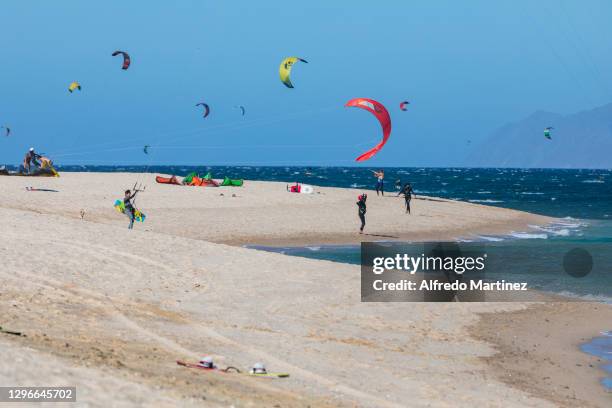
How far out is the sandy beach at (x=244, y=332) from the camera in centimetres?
919

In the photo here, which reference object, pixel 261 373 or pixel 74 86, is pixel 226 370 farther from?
pixel 74 86

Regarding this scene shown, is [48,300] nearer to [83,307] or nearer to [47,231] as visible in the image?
[83,307]

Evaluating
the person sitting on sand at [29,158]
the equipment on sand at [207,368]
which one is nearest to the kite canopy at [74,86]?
the person sitting on sand at [29,158]

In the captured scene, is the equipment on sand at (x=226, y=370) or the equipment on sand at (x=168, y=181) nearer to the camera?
the equipment on sand at (x=226, y=370)

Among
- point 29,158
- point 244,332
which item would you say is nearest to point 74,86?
point 29,158

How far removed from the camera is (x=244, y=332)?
42.8 ft

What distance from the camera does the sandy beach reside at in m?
9.19

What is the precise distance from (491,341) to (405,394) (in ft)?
15.2

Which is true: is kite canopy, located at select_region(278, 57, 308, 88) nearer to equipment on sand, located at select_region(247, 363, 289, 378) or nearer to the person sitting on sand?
the person sitting on sand

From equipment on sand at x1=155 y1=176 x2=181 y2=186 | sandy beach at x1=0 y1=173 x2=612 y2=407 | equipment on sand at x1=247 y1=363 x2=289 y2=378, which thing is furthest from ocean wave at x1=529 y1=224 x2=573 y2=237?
equipment on sand at x1=247 y1=363 x2=289 y2=378

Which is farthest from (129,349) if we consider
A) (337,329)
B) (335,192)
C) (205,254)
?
(335,192)

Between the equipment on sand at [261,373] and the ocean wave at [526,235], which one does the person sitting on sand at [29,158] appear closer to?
the ocean wave at [526,235]

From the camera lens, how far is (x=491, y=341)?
47.0 ft

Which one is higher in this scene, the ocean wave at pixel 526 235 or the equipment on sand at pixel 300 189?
the equipment on sand at pixel 300 189
